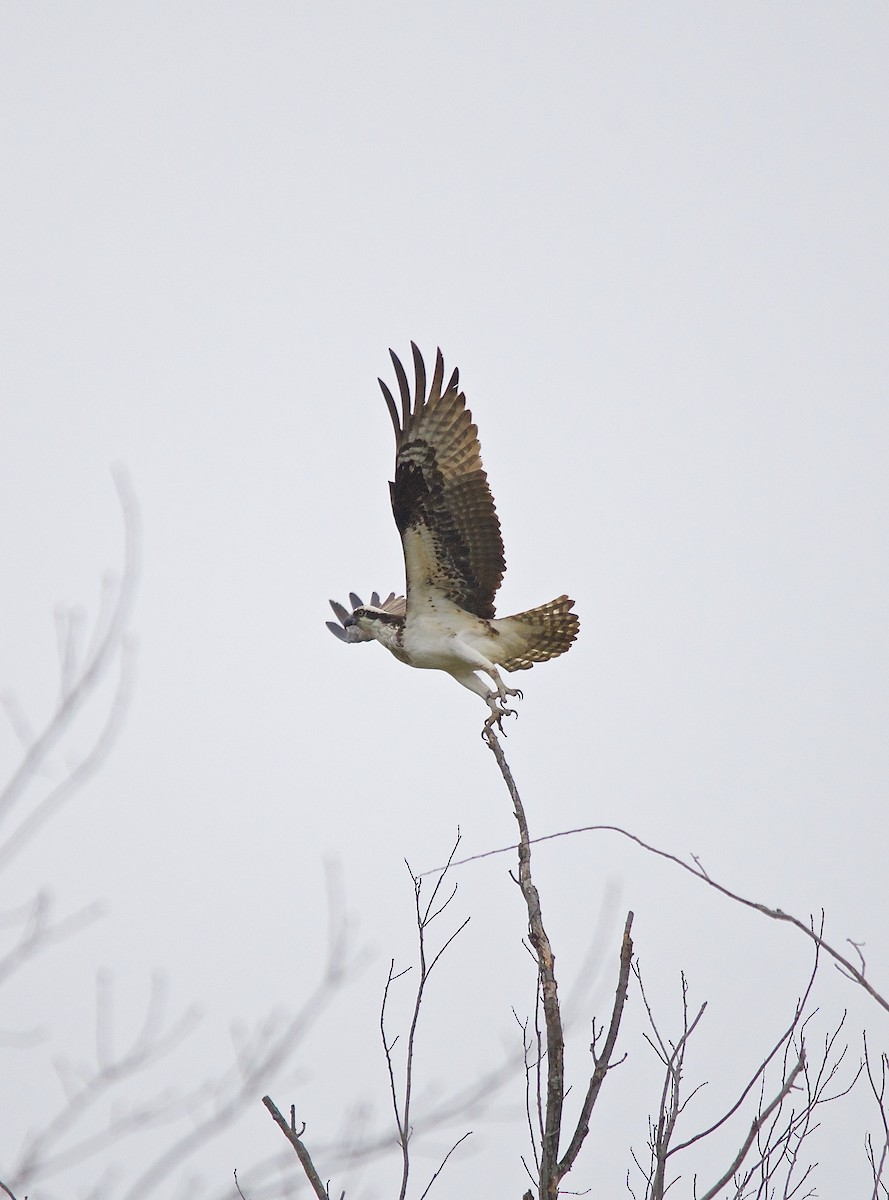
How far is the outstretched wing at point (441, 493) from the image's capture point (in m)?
8.05

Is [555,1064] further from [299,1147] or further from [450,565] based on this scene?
[450,565]

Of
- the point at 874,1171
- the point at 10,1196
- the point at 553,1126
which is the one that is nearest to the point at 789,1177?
the point at 874,1171

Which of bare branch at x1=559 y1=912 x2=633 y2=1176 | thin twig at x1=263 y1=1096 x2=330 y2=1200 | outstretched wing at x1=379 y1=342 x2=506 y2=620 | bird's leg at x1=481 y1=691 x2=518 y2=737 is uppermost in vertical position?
outstretched wing at x1=379 y1=342 x2=506 y2=620

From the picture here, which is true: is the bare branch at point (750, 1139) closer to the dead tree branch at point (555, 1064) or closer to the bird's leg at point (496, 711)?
the dead tree branch at point (555, 1064)

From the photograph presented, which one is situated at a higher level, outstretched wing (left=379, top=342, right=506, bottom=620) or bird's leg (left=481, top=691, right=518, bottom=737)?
outstretched wing (left=379, top=342, right=506, bottom=620)

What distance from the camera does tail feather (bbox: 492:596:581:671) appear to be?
860 cm

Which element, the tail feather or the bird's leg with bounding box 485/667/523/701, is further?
the tail feather

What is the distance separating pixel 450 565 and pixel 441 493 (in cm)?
50

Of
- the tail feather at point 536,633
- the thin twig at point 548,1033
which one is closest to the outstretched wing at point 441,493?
the tail feather at point 536,633

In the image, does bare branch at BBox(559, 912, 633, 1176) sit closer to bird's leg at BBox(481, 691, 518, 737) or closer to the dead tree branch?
the dead tree branch

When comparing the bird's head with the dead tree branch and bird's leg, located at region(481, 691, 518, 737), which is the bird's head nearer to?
bird's leg, located at region(481, 691, 518, 737)

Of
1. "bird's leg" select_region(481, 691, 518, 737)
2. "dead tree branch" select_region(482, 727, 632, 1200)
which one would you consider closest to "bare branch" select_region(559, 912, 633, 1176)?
"dead tree branch" select_region(482, 727, 632, 1200)

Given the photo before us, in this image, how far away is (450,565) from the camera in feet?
27.4

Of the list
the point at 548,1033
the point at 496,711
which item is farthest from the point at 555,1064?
the point at 496,711
